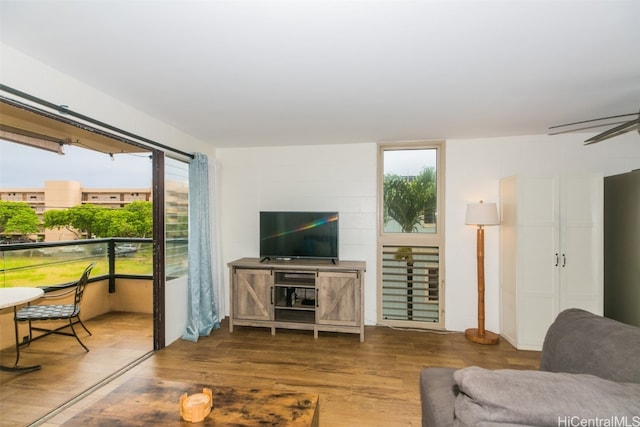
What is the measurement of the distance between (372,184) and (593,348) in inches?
113

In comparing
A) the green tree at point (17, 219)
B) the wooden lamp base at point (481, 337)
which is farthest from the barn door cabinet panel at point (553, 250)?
the green tree at point (17, 219)

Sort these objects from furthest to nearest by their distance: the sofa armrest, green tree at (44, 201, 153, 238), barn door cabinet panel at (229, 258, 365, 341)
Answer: green tree at (44, 201, 153, 238) < barn door cabinet panel at (229, 258, 365, 341) < the sofa armrest

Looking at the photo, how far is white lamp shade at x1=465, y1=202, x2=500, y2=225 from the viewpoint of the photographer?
3332 mm

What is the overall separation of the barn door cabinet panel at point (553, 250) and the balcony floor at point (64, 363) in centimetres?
412

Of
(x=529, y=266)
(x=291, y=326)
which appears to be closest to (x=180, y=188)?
(x=291, y=326)

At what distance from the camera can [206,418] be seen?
1459 mm

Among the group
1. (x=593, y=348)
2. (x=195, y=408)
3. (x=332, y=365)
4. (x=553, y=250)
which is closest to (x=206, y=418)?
(x=195, y=408)

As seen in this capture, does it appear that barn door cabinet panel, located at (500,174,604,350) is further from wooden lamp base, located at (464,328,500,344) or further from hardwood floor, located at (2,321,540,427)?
hardwood floor, located at (2,321,540,427)

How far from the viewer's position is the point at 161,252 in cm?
319

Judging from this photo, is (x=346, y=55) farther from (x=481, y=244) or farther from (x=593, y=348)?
(x=481, y=244)

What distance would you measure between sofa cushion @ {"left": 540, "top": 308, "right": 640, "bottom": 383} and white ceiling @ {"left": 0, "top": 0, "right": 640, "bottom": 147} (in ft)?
4.90

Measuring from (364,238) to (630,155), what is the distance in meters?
3.20

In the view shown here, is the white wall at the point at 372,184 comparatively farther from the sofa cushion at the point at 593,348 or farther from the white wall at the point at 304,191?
the sofa cushion at the point at 593,348

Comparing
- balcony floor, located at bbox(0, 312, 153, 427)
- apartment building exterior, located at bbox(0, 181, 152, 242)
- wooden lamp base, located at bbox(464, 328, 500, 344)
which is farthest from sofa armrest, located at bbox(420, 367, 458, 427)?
apartment building exterior, located at bbox(0, 181, 152, 242)
